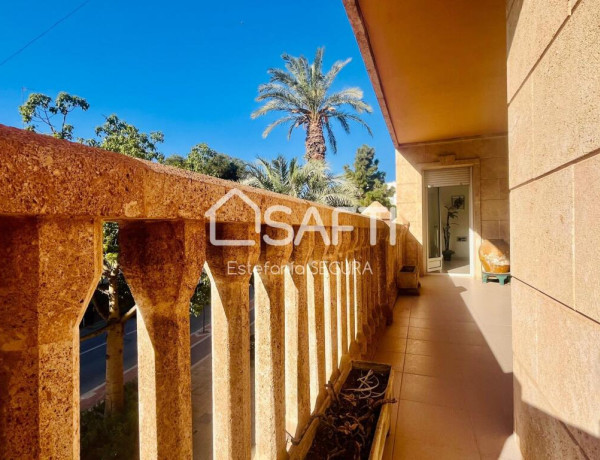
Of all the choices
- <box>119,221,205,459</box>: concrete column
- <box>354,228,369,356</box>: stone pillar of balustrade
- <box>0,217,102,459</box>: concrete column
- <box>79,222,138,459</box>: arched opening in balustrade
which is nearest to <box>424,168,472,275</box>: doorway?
<box>354,228,369,356</box>: stone pillar of balustrade

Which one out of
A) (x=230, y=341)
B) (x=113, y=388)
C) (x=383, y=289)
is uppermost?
(x=230, y=341)

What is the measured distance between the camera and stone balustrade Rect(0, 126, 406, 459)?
393mm

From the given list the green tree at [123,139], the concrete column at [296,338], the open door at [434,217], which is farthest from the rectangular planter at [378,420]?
the open door at [434,217]

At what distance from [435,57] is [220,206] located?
4.02 m

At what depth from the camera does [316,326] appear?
4.73 feet

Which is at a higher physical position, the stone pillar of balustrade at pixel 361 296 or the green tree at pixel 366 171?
the green tree at pixel 366 171

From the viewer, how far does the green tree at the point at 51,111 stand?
199 inches

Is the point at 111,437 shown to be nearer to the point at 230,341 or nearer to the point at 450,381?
the point at 450,381

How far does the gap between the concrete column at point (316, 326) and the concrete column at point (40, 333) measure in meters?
1.02

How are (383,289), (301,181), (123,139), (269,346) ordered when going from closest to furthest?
(269,346)
(383,289)
(123,139)
(301,181)

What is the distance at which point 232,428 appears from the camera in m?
0.82

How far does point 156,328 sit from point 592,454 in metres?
1.30

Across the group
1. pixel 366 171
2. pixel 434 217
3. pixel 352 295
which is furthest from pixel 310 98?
pixel 366 171

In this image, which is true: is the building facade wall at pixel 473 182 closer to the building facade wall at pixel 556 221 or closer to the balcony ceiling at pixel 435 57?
the balcony ceiling at pixel 435 57
